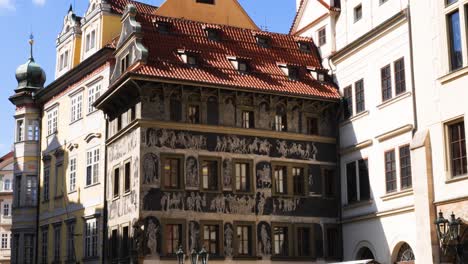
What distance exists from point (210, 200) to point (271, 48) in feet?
27.6

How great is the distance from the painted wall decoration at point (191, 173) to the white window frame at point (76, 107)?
9.84 m

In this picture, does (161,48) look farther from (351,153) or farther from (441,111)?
(441,111)

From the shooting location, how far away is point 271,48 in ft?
120

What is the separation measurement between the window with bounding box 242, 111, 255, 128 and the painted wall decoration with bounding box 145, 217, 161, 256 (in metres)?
5.73

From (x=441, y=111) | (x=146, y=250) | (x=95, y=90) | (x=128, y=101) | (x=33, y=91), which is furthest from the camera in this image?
(x=33, y=91)

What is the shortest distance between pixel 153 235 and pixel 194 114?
522cm

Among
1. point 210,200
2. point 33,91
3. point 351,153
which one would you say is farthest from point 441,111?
point 33,91

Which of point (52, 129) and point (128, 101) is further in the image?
point (52, 129)

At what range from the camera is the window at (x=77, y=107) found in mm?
40003

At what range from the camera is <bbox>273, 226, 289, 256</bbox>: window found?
3297 centimetres

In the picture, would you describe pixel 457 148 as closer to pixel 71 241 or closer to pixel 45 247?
pixel 71 241

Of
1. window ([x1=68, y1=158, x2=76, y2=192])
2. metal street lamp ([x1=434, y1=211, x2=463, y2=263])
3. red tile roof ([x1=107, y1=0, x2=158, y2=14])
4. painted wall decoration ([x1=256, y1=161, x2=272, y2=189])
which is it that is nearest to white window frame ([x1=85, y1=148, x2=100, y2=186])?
window ([x1=68, y1=158, x2=76, y2=192])

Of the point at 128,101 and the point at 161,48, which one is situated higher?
the point at 161,48

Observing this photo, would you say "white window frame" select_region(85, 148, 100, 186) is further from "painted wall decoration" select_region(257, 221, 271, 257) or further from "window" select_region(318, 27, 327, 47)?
"window" select_region(318, 27, 327, 47)
